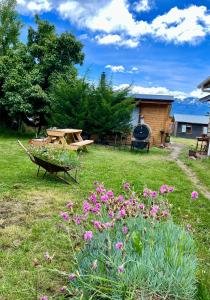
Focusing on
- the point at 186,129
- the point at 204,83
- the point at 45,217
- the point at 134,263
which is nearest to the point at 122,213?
the point at 134,263

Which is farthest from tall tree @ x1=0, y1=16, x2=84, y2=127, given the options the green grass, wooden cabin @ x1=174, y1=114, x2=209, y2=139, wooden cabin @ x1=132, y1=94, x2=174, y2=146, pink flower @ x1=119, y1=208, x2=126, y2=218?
wooden cabin @ x1=174, y1=114, x2=209, y2=139

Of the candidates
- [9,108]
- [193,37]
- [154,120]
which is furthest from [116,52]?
[9,108]

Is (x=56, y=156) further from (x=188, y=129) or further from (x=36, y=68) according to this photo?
(x=188, y=129)

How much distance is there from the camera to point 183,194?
23.2 ft

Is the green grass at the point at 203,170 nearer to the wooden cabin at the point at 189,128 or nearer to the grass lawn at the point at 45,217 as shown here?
the grass lawn at the point at 45,217

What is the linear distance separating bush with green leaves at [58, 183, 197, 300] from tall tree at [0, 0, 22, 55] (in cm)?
2044

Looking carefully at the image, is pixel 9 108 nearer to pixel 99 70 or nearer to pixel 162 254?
pixel 99 70

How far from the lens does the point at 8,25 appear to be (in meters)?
21.6

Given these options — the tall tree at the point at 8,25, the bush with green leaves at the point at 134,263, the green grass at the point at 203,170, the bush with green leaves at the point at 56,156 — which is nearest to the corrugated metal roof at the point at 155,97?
the green grass at the point at 203,170

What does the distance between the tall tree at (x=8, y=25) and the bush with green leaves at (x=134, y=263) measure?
67.1ft

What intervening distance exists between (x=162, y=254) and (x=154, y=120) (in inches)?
689

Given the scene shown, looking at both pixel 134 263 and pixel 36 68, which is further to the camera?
pixel 36 68

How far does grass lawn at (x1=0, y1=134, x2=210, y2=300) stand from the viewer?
314 centimetres

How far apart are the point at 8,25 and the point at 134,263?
73.3ft
